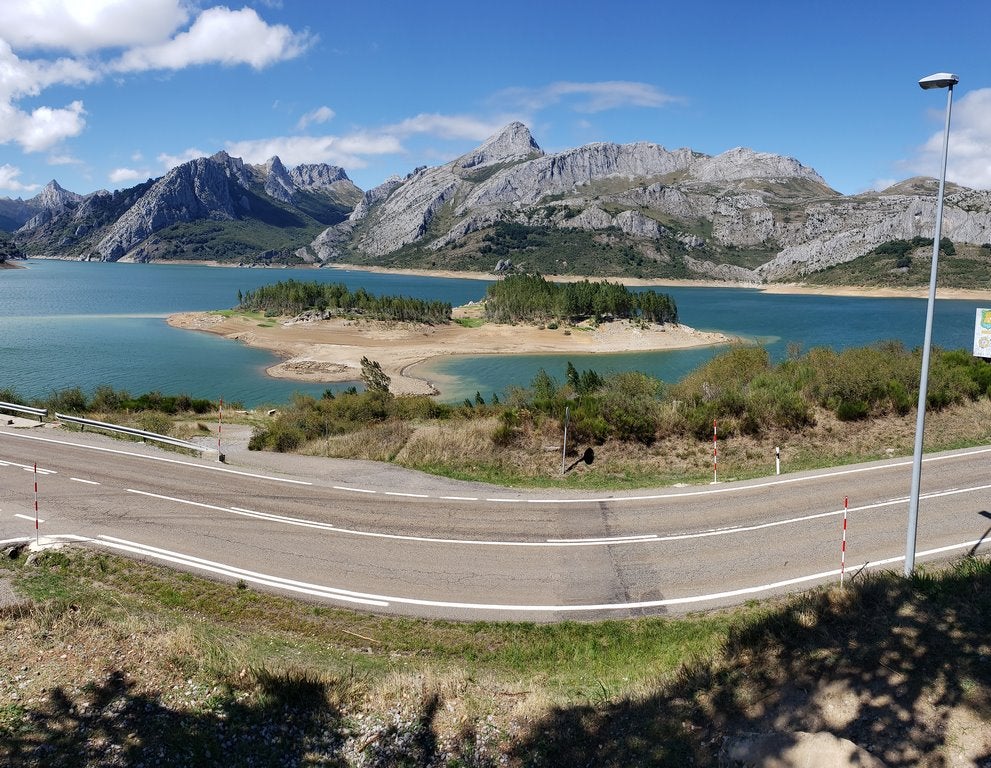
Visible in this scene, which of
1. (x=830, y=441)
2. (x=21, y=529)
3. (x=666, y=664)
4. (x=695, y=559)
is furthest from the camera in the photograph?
(x=830, y=441)

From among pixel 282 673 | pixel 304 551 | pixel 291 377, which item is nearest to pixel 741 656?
pixel 282 673

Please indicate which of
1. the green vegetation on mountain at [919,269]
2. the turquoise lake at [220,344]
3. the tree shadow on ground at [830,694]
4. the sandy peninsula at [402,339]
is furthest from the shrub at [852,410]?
the green vegetation on mountain at [919,269]

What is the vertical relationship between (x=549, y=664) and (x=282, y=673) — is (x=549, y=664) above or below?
below

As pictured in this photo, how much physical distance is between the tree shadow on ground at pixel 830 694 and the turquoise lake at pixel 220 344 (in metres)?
33.7

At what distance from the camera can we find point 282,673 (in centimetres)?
807

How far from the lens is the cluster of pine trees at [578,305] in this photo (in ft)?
319

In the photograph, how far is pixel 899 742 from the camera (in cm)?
595

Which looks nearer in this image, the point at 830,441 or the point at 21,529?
the point at 21,529

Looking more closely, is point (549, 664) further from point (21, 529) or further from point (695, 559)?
point (21, 529)

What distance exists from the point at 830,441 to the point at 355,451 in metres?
15.5

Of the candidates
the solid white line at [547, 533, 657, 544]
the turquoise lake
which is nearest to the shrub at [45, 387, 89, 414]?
the turquoise lake

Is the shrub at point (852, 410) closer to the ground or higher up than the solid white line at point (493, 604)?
higher up

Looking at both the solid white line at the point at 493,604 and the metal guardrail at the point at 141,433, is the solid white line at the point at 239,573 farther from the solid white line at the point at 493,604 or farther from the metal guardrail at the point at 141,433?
the metal guardrail at the point at 141,433

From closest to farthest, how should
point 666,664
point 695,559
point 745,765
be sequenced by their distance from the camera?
point 745,765, point 666,664, point 695,559
